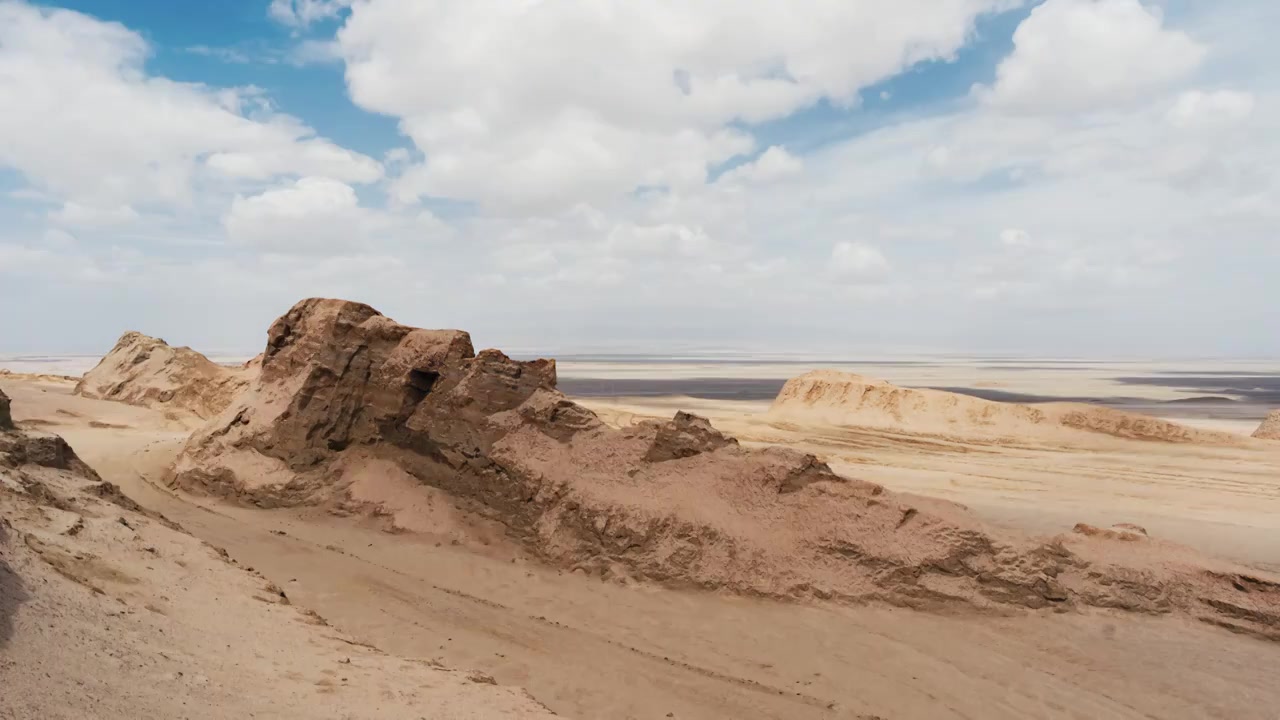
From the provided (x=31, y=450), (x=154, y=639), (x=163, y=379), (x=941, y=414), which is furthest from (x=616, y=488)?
(x=941, y=414)

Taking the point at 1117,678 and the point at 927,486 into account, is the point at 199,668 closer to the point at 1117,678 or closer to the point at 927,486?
the point at 1117,678

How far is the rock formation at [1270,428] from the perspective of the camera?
22625 millimetres

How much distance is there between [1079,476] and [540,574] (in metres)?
14.4

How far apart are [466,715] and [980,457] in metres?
19.0

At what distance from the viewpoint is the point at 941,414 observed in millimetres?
25219

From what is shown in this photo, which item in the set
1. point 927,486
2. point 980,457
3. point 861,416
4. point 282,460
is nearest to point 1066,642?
point 927,486

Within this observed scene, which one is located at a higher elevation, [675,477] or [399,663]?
[675,477]

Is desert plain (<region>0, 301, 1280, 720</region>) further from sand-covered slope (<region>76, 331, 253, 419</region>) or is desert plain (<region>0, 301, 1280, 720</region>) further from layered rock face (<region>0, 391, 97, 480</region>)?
sand-covered slope (<region>76, 331, 253, 419</region>)

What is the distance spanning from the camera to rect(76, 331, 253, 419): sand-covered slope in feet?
68.5

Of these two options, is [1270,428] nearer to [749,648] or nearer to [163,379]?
[749,648]

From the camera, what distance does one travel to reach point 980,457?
20297mm

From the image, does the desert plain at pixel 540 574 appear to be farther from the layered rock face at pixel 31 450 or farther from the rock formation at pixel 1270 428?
the rock formation at pixel 1270 428

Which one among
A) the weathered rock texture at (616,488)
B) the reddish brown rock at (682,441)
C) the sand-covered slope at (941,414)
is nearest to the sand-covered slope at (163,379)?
the weathered rock texture at (616,488)

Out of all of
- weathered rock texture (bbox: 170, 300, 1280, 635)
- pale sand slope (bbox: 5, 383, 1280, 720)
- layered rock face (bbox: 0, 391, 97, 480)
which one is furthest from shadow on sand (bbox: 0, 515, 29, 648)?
weathered rock texture (bbox: 170, 300, 1280, 635)
